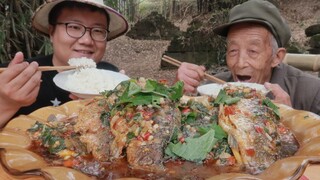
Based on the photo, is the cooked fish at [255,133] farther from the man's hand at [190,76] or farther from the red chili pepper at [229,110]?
the man's hand at [190,76]

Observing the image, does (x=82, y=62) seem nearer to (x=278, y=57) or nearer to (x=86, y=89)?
(x=86, y=89)

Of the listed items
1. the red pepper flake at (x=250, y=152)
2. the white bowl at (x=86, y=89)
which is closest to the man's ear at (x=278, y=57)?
the white bowl at (x=86, y=89)

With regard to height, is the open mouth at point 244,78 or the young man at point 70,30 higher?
the young man at point 70,30

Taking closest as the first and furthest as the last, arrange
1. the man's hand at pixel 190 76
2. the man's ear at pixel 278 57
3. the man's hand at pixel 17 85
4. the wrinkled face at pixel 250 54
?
1. the man's hand at pixel 17 85
2. the man's hand at pixel 190 76
3. the wrinkled face at pixel 250 54
4. the man's ear at pixel 278 57

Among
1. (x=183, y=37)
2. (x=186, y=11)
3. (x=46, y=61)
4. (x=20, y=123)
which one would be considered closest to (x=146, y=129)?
(x=20, y=123)

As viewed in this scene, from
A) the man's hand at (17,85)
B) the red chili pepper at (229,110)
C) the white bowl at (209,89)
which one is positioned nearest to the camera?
the red chili pepper at (229,110)

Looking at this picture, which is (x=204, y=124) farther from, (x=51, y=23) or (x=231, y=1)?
(x=231, y=1)
